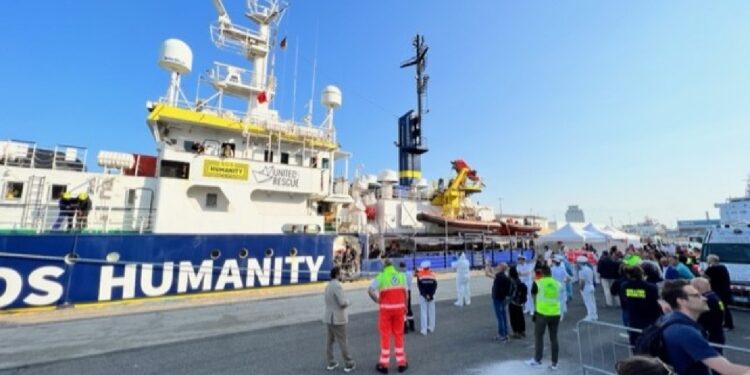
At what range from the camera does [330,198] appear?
51.9 feet

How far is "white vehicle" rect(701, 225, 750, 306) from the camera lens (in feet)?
29.9

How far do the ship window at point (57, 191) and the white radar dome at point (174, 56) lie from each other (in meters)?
5.36

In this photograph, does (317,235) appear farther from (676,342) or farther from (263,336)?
(676,342)

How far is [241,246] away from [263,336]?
16.8 feet

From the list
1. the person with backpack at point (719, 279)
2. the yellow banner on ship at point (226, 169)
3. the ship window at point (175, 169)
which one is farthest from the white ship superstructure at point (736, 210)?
the ship window at point (175, 169)

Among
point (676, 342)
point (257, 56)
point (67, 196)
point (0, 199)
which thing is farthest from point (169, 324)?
point (257, 56)

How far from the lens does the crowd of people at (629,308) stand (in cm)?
219

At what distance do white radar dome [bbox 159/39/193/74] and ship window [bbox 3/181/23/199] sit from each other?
586cm

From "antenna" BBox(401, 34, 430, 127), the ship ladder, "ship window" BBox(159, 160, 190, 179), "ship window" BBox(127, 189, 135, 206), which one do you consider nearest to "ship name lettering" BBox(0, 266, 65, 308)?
the ship ladder

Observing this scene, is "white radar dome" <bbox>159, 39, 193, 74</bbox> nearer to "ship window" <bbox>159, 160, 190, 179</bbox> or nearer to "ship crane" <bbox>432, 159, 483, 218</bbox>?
"ship window" <bbox>159, 160, 190, 179</bbox>

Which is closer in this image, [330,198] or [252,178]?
[252,178]

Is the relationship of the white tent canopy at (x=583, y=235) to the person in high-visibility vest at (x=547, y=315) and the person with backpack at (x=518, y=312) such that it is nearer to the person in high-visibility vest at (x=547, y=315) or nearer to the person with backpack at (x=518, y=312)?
the person with backpack at (x=518, y=312)

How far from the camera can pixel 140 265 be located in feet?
31.8

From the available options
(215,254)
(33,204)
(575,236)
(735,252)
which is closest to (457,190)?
(575,236)
